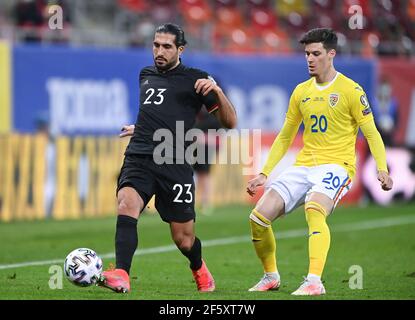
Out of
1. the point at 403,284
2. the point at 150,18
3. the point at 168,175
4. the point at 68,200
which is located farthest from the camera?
the point at 150,18

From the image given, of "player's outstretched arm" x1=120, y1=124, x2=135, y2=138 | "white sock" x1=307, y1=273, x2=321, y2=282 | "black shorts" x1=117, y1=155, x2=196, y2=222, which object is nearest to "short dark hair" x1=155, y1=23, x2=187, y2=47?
"player's outstretched arm" x1=120, y1=124, x2=135, y2=138

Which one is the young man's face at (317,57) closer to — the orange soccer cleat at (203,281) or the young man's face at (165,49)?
the young man's face at (165,49)

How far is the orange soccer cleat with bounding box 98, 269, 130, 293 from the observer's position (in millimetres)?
8773

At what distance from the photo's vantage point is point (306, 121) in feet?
31.9

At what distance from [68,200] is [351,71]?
28.8 feet

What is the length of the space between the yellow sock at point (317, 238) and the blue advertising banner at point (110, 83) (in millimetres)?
10463

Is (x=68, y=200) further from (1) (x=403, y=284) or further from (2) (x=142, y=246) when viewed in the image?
(1) (x=403, y=284)

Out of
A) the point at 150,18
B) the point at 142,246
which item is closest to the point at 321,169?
the point at 142,246

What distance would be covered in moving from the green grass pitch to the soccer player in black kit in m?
0.65

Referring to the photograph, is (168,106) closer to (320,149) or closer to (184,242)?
(184,242)

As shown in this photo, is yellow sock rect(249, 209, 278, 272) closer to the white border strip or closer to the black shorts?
the black shorts

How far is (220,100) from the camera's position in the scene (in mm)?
9242

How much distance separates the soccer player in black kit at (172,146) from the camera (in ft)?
30.1

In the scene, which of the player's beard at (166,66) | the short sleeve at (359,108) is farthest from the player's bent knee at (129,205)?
the short sleeve at (359,108)
